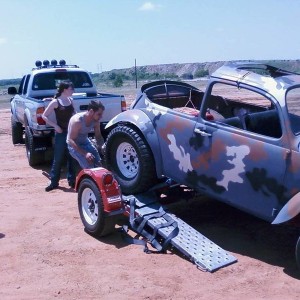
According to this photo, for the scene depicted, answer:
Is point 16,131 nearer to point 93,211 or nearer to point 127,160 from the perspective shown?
point 127,160

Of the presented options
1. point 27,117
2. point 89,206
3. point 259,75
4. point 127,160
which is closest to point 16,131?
point 27,117

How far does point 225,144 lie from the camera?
5.10 meters

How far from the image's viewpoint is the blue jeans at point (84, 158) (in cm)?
665

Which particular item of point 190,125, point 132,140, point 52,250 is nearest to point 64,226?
point 52,250

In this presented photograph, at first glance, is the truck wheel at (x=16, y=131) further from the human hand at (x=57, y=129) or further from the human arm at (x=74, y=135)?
the human arm at (x=74, y=135)

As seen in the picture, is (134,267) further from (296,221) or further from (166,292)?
(296,221)

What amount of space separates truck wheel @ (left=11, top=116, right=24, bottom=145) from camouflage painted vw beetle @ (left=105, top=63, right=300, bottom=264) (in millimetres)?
6405

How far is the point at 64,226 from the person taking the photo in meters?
6.30

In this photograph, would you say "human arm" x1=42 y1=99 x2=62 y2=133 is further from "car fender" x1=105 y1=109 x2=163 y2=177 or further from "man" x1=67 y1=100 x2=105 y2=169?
"car fender" x1=105 y1=109 x2=163 y2=177

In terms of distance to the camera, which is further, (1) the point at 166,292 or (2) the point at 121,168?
(2) the point at 121,168

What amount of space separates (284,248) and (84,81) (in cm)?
695

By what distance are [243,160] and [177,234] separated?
107 centimetres

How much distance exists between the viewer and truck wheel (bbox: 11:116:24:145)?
12.4m

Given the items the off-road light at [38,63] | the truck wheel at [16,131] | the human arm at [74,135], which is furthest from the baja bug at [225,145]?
the truck wheel at [16,131]
